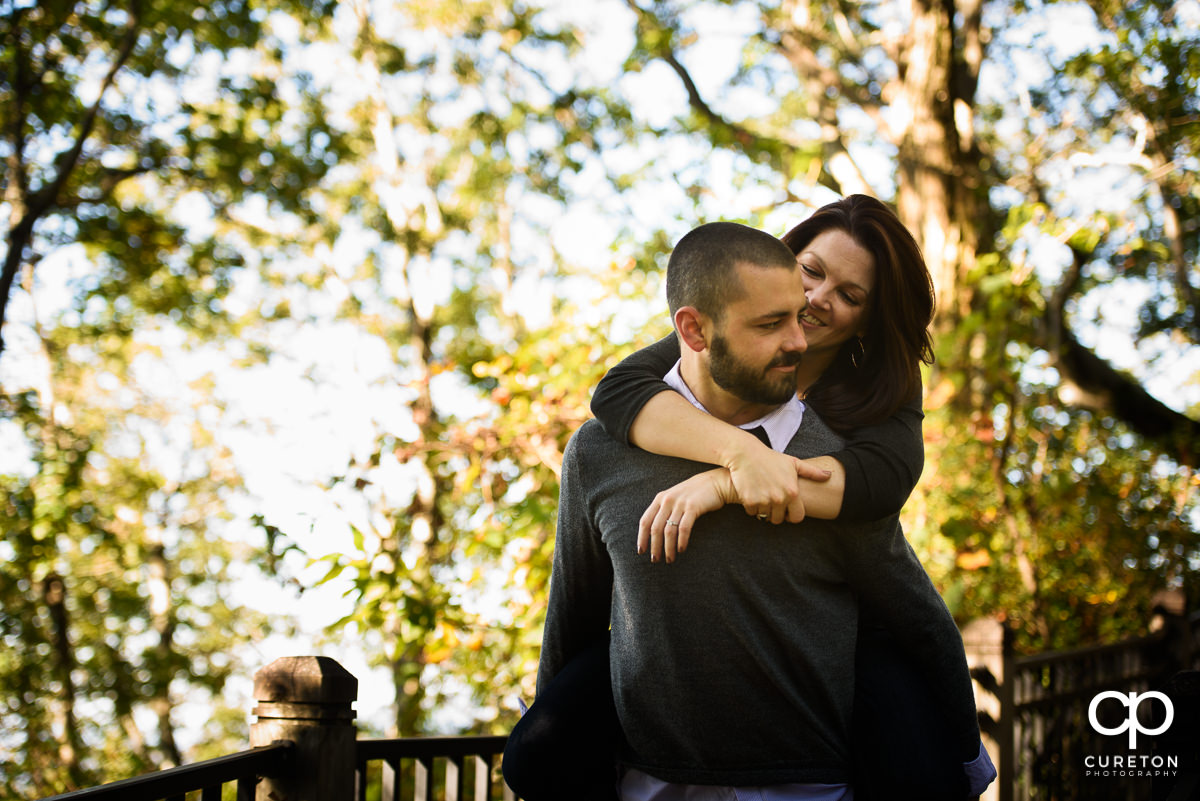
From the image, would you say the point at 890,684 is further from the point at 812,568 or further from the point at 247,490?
the point at 247,490

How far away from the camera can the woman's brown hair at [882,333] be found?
72.4 inches

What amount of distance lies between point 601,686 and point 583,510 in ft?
1.11

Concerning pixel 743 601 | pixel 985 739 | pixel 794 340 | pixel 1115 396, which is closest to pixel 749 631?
pixel 743 601

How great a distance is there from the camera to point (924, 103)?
6.30 m

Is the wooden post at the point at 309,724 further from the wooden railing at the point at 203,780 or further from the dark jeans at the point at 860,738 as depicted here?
Result: the dark jeans at the point at 860,738

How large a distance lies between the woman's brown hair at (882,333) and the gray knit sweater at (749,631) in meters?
0.11

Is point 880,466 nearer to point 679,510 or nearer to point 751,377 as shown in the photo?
point 751,377

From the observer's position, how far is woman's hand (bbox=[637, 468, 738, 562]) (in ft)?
5.12

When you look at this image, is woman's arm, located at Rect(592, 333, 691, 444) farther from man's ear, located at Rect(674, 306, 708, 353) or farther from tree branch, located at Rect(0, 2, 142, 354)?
tree branch, located at Rect(0, 2, 142, 354)

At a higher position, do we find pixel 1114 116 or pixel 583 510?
pixel 1114 116

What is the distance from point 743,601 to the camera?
1.63 meters

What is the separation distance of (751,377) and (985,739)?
2889 mm

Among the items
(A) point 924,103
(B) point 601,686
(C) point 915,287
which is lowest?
(B) point 601,686

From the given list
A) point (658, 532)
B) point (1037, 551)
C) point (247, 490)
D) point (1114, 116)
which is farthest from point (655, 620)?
point (247, 490)
